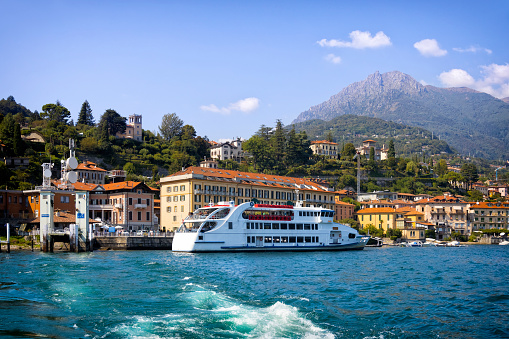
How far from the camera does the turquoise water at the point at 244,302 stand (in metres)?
15.4

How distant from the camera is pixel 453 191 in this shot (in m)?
126

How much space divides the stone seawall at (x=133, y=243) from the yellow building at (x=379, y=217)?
1765 inches

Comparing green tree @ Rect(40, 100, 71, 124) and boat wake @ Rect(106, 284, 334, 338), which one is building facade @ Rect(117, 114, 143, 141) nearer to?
green tree @ Rect(40, 100, 71, 124)

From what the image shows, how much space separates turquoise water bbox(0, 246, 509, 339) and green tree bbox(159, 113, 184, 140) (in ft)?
287

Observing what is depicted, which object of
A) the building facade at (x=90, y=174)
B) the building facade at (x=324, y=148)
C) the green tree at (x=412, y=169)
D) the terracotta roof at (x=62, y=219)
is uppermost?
the building facade at (x=324, y=148)

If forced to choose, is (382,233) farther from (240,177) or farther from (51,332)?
(51,332)

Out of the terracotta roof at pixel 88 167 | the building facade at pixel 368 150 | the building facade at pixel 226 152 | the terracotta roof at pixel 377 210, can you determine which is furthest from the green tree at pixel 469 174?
the terracotta roof at pixel 88 167

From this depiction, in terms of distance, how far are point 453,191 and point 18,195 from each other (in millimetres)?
101405

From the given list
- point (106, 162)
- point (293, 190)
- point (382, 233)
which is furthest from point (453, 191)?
point (106, 162)

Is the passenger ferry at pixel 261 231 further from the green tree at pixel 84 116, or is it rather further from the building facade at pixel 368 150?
the building facade at pixel 368 150

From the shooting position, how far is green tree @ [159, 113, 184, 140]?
119 metres

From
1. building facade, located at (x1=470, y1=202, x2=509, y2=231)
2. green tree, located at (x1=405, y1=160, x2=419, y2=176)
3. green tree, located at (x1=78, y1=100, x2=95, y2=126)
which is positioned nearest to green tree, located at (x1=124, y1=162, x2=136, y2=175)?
green tree, located at (x1=78, y1=100, x2=95, y2=126)

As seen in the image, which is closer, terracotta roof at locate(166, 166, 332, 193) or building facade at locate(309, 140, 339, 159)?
terracotta roof at locate(166, 166, 332, 193)

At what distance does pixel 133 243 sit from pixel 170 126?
72.2m
